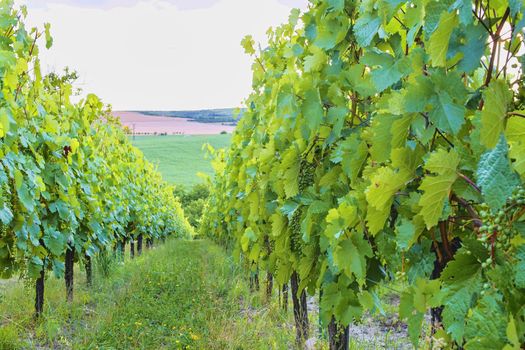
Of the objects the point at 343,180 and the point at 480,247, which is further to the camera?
the point at 343,180

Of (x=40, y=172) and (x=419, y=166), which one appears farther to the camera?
(x=40, y=172)

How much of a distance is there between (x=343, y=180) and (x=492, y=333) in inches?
60.8

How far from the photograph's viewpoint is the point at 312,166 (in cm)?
296

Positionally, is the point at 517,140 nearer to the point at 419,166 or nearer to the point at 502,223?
the point at 502,223

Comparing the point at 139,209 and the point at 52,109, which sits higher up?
the point at 52,109

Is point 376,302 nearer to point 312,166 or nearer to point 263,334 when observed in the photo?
point 312,166

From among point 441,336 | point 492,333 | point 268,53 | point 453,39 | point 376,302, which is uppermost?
point 268,53

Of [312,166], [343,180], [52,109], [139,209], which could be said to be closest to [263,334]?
[312,166]

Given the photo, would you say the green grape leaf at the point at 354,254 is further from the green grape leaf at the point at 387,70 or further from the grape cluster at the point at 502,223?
the grape cluster at the point at 502,223

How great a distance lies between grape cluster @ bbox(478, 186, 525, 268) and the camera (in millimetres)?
1057

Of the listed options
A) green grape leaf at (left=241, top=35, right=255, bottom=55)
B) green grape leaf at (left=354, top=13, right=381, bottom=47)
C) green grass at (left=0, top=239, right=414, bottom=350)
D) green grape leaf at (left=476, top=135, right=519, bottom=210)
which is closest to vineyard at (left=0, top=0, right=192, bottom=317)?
green grass at (left=0, top=239, right=414, bottom=350)

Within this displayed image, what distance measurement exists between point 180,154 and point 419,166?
58.5m

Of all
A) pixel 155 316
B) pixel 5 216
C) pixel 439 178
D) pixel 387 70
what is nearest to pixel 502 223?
pixel 439 178

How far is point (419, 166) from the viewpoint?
1618mm
